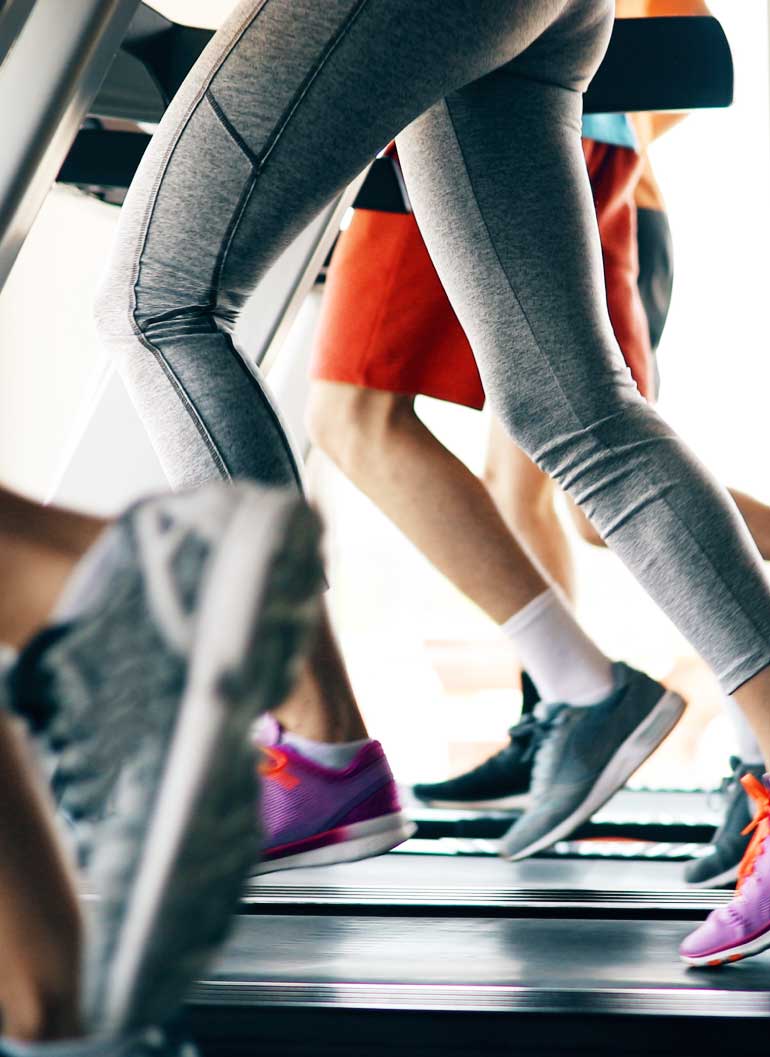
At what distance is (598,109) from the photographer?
1.24m

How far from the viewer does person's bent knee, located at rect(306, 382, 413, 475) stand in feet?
5.02

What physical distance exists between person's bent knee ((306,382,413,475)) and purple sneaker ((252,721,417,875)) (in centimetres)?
66

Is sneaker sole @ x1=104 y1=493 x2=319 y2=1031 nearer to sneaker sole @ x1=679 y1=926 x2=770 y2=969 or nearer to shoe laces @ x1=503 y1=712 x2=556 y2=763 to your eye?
sneaker sole @ x1=679 y1=926 x2=770 y2=969

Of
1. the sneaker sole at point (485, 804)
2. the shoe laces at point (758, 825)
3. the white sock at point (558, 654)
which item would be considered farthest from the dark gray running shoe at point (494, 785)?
the shoe laces at point (758, 825)

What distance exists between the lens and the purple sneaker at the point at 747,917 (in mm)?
855

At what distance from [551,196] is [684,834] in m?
1.31

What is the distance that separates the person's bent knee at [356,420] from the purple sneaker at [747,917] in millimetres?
768

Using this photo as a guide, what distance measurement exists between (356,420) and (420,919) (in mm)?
701

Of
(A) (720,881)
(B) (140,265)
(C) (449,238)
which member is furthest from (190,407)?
(A) (720,881)

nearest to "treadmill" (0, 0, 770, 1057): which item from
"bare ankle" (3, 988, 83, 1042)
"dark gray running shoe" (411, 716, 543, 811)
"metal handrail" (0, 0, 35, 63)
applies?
"metal handrail" (0, 0, 35, 63)

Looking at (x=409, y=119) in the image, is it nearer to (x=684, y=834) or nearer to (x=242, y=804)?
(x=242, y=804)

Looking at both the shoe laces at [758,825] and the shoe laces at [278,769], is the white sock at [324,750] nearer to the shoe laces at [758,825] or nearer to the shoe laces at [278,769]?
the shoe laces at [278,769]

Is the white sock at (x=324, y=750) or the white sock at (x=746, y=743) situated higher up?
the white sock at (x=746, y=743)

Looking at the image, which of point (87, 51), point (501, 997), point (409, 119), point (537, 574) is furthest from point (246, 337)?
point (501, 997)
